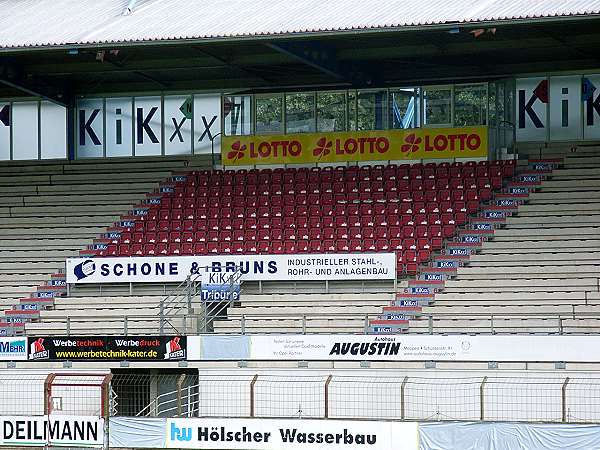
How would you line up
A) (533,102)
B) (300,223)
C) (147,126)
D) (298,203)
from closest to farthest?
(300,223) < (298,203) < (533,102) < (147,126)

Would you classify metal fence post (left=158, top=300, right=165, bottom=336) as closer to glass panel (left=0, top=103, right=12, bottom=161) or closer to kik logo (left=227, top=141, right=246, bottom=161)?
kik logo (left=227, top=141, right=246, bottom=161)

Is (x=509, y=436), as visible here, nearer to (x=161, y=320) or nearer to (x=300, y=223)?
(x=161, y=320)

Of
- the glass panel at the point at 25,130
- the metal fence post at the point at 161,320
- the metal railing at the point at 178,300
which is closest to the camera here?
the metal fence post at the point at 161,320

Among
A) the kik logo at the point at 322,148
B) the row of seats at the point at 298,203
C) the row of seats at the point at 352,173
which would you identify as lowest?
the row of seats at the point at 298,203

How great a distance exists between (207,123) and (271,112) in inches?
97.9

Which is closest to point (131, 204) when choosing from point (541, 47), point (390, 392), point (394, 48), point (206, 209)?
point (206, 209)

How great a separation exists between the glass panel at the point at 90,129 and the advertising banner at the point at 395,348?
13.0 metres

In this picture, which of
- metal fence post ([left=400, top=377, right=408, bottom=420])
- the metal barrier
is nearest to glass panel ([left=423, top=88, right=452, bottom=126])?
the metal barrier

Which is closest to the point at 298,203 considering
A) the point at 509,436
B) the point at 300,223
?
the point at 300,223

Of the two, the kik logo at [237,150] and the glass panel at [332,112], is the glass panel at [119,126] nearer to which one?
the kik logo at [237,150]

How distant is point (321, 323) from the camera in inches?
1111

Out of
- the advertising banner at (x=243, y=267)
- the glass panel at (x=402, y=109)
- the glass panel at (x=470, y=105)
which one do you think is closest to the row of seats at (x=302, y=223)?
the advertising banner at (x=243, y=267)

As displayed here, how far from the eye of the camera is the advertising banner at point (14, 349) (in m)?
27.6

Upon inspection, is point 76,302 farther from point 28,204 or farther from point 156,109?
point 156,109
